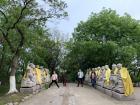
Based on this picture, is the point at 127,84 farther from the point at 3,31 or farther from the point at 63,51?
the point at 63,51

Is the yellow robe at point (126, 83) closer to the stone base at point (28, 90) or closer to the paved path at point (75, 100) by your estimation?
the paved path at point (75, 100)

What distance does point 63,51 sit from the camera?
69.1 meters

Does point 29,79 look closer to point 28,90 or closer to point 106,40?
point 28,90

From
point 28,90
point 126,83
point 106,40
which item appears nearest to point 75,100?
point 126,83

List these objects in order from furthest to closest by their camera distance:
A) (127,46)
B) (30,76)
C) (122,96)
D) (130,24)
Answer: (130,24)
(127,46)
(30,76)
(122,96)

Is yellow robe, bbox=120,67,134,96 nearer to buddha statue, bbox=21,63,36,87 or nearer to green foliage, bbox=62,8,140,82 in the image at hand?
buddha statue, bbox=21,63,36,87

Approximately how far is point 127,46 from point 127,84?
3249 centimetres

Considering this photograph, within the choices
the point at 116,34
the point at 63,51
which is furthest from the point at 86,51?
the point at 63,51

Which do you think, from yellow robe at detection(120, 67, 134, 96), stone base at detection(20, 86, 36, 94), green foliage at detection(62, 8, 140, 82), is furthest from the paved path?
green foliage at detection(62, 8, 140, 82)

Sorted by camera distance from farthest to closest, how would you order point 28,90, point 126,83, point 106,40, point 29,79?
point 106,40 → point 29,79 → point 28,90 → point 126,83

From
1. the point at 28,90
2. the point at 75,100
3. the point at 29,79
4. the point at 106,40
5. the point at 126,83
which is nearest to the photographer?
the point at 75,100

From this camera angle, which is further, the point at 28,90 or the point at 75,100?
the point at 28,90

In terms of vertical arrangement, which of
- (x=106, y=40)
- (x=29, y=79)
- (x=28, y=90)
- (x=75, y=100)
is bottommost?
(x=75, y=100)

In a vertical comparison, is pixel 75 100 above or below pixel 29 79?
below
